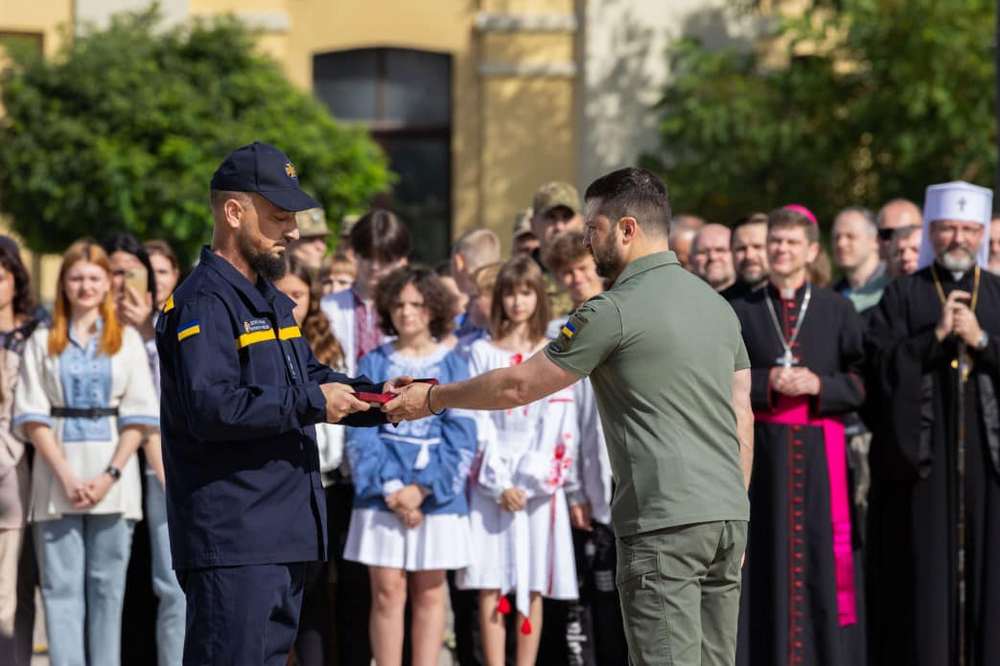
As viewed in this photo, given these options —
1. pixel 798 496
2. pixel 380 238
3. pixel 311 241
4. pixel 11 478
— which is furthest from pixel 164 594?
pixel 798 496

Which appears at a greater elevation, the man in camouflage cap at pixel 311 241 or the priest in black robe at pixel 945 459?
the man in camouflage cap at pixel 311 241

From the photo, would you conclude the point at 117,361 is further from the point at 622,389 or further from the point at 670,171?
the point at 670,171

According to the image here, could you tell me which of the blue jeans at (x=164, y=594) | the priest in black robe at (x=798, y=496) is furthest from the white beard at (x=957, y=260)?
the blue jeans at (x=164, y=594)

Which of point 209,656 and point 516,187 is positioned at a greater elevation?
point 516,187

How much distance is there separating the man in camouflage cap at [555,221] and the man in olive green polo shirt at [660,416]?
2.87m

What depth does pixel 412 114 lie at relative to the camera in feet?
61.2

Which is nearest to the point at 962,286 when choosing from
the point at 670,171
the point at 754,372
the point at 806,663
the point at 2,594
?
the point at 754,372

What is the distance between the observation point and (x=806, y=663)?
770 cm

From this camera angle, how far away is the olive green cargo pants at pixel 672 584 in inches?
210

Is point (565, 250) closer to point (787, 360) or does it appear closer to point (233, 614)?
point (787, 360)

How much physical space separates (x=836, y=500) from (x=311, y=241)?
352cm

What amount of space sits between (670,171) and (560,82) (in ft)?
6.33

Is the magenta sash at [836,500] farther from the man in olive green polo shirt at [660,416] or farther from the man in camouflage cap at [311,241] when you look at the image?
the man in camouflage cap at [311,241]

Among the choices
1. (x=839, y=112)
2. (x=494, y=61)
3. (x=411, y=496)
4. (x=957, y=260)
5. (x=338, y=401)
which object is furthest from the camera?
(x=494, y=61)
